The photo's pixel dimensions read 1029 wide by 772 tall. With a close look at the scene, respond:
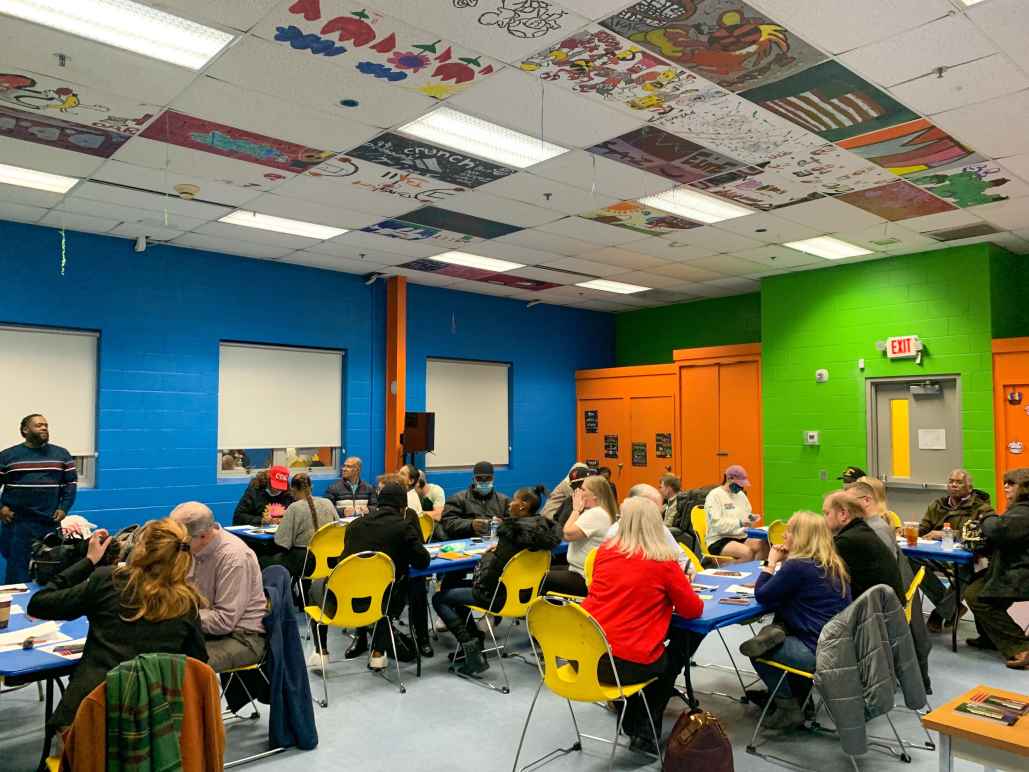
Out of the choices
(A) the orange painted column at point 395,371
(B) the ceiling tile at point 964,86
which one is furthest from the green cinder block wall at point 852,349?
(A) the orange painted column at point 395,371

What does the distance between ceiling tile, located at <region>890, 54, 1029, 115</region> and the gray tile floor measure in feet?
11.5

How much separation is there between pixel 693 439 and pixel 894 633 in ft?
22.2

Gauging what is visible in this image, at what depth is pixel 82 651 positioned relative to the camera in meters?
2.89

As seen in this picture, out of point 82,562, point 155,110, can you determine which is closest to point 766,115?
point 155,110

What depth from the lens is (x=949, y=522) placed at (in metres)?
6.20

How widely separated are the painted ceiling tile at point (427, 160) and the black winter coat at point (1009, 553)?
13.7 feet

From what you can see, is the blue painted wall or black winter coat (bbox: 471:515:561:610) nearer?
black winter coat (bbox: 471:515:561:610)

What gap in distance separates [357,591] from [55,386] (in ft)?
14.9

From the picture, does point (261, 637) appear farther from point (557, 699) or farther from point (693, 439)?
point (693, 439)

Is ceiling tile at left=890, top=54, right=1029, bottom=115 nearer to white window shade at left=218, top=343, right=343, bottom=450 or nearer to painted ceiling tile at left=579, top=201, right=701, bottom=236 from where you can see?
painted ceiling tile at left=579, top=201, right=701, bottom=236

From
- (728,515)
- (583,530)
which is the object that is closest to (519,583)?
(583,530)

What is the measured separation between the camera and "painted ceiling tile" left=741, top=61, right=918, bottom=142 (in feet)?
13.9

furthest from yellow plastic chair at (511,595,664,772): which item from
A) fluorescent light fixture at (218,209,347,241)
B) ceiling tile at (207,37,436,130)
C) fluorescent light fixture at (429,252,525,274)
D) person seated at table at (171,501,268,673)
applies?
fluorescent light fixture at (429,252,525,274)

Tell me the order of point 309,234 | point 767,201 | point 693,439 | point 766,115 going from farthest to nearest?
point 693,439 → point 309,234 → point 767,201 → point 766,115
